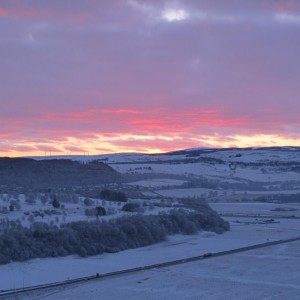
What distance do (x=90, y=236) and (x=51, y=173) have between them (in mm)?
52410

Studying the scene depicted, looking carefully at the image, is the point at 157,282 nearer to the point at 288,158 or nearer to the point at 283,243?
the point at 283,243

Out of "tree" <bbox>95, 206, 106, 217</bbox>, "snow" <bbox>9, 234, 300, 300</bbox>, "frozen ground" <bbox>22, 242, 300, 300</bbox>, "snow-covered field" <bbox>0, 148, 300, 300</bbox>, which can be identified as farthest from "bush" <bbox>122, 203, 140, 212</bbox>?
"frozen ground" <bbox>22, 242, 300, 300</bbox>

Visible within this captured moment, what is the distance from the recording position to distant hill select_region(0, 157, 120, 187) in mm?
75938

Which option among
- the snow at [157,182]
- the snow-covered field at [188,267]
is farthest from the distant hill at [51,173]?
the snow-covered field at [188,267]

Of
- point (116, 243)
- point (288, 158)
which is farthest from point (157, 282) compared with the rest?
point (288, 158)

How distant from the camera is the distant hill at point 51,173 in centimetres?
7594

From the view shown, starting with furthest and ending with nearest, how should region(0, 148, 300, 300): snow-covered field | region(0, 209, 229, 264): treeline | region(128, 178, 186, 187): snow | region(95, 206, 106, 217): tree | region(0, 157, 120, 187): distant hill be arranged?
region(128, 178, 186, 187): snow < region(0, 157, 120, 187): distant hill < region(95, 206, 106, 217): tree < region(0, 209, 229, 264): treeline < region(0, 148, 300, 300): snow-covered field

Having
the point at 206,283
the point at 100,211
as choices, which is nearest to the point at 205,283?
the point at 206,283

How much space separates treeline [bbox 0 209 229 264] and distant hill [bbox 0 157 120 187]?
4012cm

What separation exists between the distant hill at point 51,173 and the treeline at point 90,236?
40.1 metres

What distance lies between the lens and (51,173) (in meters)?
80.4

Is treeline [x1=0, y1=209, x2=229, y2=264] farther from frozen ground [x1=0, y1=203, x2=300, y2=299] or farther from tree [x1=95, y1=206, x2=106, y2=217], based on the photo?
tree [x1=95, y1=206, x2=106, y2=217]

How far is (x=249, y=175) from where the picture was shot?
4555 inches

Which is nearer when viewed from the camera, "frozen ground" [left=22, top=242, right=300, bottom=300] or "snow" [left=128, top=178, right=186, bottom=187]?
"frozen ground" [left=22, top=242, right=300, bottom=300]
